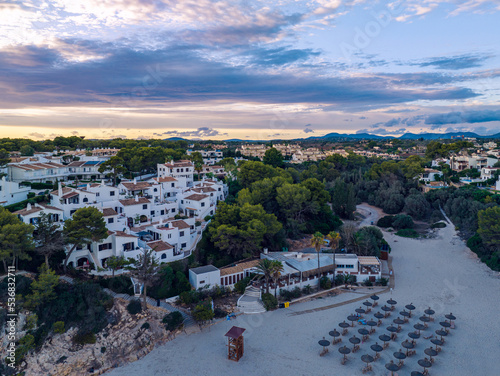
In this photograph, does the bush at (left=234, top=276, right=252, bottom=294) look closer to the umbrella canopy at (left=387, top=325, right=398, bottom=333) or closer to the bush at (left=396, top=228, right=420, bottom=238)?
the umbrella canopy at (left=387, top=325, right=398, bottom=333)

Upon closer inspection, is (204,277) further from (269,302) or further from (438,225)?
(438,225)

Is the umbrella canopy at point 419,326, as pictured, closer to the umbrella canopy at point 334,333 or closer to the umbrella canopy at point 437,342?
the umbrella canopy at point 437,342

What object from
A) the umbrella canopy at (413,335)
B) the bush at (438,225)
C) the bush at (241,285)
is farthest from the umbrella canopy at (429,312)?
the bush at (438,225)

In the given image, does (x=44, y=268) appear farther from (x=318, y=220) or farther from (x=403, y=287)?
(x=318, y=220)

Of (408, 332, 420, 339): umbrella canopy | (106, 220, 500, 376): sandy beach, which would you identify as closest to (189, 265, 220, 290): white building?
(106, 220, 500, 376): sandy beach

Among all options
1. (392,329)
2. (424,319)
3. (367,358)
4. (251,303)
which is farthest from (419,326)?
(251,303)
